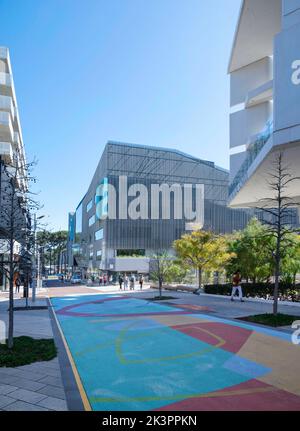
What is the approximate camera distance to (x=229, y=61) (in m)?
35.1

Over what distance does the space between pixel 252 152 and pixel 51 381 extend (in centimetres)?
1818

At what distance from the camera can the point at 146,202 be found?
7394 centimetres

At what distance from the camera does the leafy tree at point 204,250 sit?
29.3 m

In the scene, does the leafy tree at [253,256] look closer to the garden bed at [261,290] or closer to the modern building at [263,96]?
the garden bed at [261,290]

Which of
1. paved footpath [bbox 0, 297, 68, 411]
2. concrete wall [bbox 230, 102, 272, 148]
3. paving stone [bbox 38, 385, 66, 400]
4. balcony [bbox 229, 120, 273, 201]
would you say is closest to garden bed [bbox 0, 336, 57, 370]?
paved footpath [bbox 0, 297, 68, 411]

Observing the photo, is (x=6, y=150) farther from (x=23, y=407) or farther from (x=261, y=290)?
(x=23, y=407)

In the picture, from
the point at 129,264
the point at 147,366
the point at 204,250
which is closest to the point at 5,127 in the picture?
the point at 204,250

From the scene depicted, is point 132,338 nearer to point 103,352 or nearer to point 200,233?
point 103,352

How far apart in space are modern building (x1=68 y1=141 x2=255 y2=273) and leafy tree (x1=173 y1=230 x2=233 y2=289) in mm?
37488

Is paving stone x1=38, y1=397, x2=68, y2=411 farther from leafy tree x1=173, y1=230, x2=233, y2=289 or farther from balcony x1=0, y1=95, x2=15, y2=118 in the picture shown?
balcony x1=0, y1=95, x2=15, y2=118

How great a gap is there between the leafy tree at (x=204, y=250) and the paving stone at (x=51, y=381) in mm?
22417

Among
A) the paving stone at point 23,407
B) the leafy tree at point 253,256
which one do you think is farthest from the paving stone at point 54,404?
the leafy tree at point 253,256

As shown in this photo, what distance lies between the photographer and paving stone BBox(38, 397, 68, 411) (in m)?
5.83
